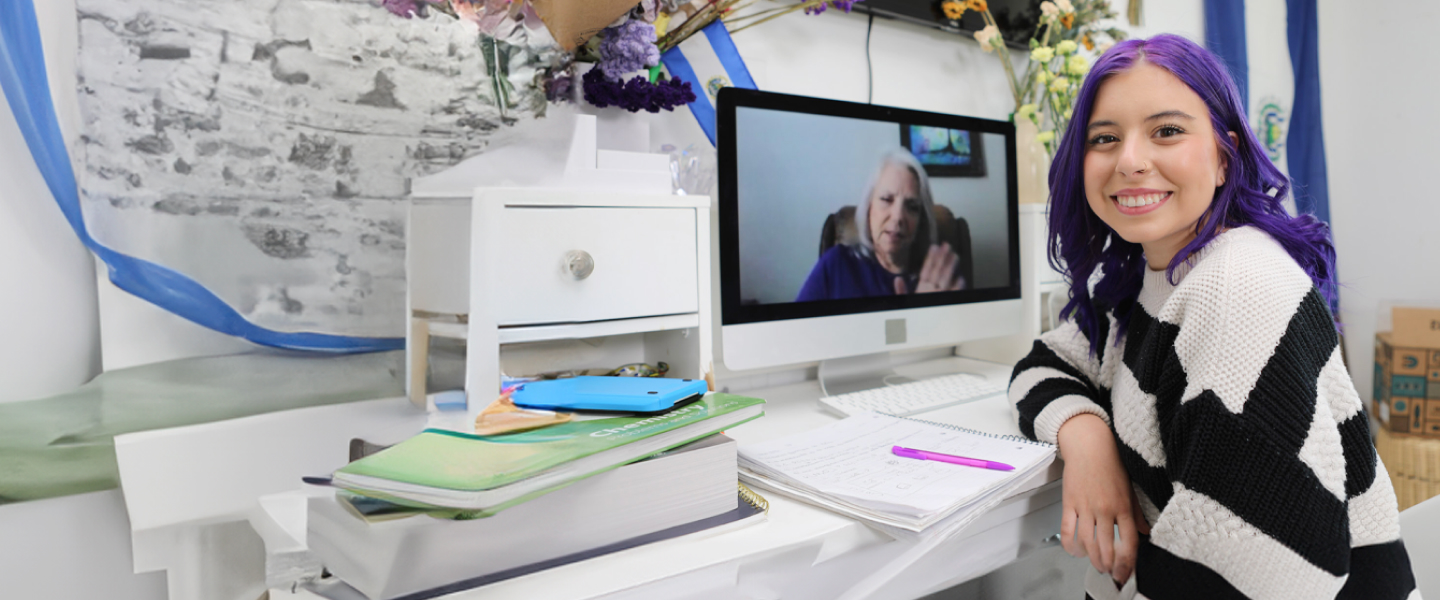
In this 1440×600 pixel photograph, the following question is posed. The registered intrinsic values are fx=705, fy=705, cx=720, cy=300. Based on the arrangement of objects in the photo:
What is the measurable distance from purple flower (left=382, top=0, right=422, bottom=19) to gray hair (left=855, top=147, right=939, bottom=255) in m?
0.67

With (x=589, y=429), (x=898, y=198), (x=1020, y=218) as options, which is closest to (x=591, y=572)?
(x=589, y=429)

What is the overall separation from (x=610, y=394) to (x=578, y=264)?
0.20m

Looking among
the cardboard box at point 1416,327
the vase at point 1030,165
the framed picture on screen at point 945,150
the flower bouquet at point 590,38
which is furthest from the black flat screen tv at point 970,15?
the cardboard box at point 1416,327

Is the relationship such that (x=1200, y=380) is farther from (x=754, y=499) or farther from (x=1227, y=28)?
(x=1227, y=28)

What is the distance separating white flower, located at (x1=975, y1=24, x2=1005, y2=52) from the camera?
1466mm

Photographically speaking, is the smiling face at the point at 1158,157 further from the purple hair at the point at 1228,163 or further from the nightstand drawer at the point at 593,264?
the nightstand drawer at the point at 593,264

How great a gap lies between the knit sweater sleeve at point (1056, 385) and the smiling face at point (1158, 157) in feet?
0.62

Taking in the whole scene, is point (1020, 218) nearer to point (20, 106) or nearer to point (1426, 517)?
point (1426, 517)

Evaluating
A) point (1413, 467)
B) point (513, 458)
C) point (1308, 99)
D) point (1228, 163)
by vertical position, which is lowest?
→ point (1413, 467)

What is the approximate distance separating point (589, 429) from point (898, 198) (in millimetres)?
772

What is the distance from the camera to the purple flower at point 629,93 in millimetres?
966

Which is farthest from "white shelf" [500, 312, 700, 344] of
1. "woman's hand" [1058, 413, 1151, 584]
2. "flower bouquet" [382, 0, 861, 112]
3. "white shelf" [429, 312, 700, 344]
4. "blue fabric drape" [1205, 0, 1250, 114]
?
"blue fabric drape" [1205, 0, 1250, 114]

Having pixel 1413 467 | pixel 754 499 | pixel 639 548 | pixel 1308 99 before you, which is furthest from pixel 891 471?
pixel 1308 99

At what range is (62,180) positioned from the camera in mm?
682
